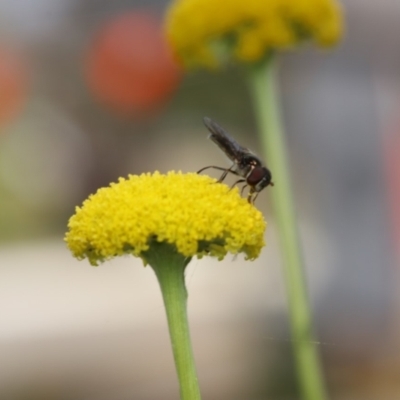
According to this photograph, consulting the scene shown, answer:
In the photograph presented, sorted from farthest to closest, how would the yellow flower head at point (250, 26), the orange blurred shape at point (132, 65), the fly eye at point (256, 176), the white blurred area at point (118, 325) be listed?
the orange blurred shape at point (132, 65) < the white blurred area at point (118, 325) < the yellow flower head at point (250, 26) < the fly eye at point (256, 176)

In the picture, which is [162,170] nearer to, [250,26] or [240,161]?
[250,26]

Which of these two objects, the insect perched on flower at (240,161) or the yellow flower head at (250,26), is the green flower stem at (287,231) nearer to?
the yellow flower head at (250,26)

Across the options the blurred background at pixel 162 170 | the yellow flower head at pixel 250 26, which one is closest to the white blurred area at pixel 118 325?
the blurred background at pixel 162 170

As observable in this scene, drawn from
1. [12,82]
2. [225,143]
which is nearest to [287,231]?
[225,143]

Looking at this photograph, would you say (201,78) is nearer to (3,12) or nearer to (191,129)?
(191,129)

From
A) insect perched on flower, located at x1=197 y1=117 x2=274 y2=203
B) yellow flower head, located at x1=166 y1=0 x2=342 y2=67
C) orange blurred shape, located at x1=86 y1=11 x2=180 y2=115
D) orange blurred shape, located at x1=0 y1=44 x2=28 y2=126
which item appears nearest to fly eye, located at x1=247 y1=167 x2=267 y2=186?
insect perched on flower, located at x1=197 y1=117 x2=274 y2=203

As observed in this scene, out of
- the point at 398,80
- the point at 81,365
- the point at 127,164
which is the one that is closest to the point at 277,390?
the point at 81,365
